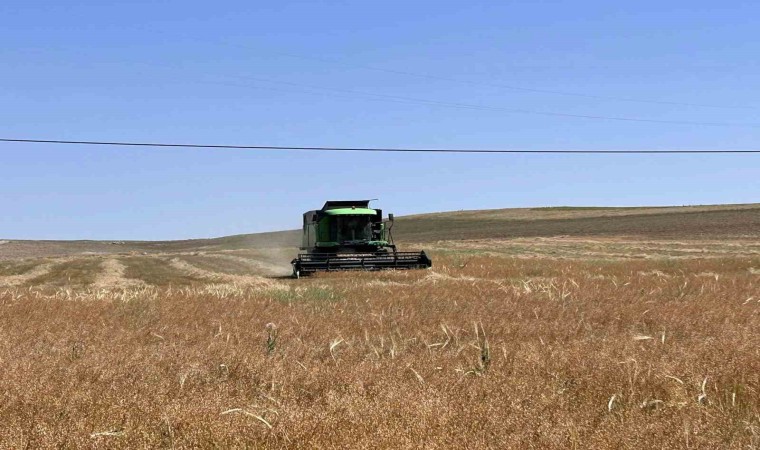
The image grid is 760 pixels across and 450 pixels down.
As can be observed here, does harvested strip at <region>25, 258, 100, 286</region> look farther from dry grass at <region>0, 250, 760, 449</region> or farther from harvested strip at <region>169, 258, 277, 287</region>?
dry grass at <region>0, 250, 760, 449</region>

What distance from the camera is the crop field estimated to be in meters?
4.29

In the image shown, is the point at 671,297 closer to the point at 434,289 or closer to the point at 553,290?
the point at 553,290

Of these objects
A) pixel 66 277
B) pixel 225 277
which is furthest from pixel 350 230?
pixel 66 277

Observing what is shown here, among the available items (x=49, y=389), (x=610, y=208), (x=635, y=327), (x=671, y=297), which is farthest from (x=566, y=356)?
(x=610, y=208)

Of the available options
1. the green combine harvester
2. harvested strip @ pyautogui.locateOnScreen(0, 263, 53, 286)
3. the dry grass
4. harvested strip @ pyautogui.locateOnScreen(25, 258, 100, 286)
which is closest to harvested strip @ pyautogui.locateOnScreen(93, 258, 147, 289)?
harvested strip @ pyautogui.locateOnScreen(25, 258, 100, 286)

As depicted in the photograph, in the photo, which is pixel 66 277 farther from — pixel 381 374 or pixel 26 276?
pixel 381 374

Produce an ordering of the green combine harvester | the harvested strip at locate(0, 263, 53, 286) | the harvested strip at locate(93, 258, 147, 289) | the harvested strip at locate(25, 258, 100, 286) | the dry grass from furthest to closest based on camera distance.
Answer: the green combine harvester → the harvested strip at locate(0, 263, 53, 286) → the harvested strip at locate(25, 258, 100, 286) → the harvested strip at locate(93, 258, 147, 289) → the dry grass

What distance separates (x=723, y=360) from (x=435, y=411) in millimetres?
3098

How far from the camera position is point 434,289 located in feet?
48.9

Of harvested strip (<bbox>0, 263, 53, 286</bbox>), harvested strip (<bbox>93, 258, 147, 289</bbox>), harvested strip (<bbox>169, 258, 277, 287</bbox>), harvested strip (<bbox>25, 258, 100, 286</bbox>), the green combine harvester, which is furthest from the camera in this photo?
the green combine harvester

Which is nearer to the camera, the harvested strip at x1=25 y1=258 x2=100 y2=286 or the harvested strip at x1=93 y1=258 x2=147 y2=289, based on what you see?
the harvested strip at x1=93 y1=258 x2=147 y2=289

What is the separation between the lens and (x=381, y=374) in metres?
6.18

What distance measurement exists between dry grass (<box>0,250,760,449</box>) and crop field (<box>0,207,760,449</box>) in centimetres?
2

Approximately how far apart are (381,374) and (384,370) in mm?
177
